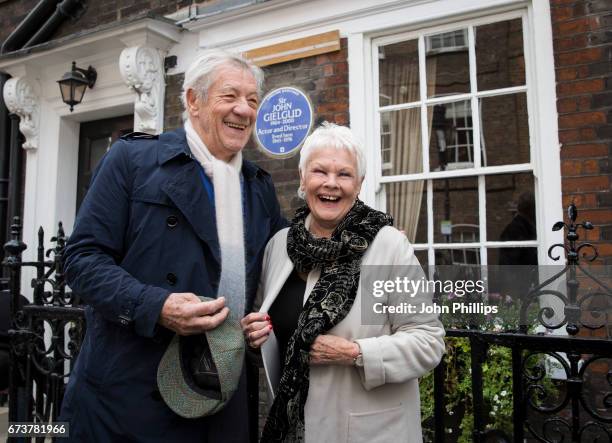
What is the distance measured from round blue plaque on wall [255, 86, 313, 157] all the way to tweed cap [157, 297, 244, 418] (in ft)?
9.17

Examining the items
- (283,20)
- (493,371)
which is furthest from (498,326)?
(283,20)

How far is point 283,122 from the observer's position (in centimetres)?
434

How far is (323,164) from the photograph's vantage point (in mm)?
1790

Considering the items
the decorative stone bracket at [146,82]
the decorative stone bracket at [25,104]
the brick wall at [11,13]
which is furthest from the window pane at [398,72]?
the brick wall at [11,13]

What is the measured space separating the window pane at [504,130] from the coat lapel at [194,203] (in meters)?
2.60

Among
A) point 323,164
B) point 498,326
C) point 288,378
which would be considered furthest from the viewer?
point 498,326

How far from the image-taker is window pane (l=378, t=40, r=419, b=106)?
159 inches

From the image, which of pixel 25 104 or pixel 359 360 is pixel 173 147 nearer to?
pixel 359 360

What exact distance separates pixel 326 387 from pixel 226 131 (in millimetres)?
927

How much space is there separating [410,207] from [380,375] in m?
2.55

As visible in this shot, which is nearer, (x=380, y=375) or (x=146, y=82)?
(x=380, y=375)

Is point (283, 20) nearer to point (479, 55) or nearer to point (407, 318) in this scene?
point (479, 55)

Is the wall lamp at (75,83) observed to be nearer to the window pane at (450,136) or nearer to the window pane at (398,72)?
the window pane at (398,72)

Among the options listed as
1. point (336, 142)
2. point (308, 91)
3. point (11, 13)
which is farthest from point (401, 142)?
point (11, 13)
